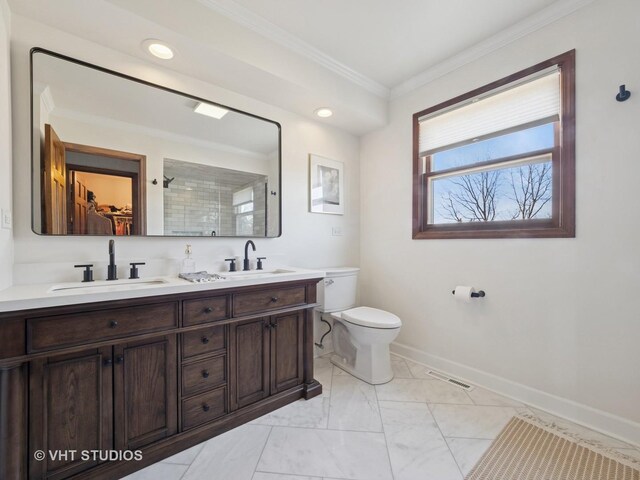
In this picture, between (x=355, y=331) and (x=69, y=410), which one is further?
(x=355, y=331)

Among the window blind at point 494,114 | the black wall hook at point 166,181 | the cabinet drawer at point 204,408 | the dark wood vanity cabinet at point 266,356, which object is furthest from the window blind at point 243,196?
the window blind at point 494,114

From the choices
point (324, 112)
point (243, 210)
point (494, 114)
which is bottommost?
point (243, 210)

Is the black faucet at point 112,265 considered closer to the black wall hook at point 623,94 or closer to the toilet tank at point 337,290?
the toilet tank at point 337,290

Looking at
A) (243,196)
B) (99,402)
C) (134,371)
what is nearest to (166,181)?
(243,196)

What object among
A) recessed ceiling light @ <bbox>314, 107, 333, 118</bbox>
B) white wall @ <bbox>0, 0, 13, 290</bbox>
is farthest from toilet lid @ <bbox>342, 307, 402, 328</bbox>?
white wall @ <bbox>0, 0, 13, 290</bbox>

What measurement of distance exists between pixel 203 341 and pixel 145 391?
1.07 ft

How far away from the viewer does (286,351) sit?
6.21 feet

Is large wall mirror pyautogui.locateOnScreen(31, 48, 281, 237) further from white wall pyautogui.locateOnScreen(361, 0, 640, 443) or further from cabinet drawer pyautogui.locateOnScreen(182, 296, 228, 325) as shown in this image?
white wall pyautogui.locateOnScreen(361, 0, 640, 443)

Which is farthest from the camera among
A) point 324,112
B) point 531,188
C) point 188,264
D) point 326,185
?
point 326,185

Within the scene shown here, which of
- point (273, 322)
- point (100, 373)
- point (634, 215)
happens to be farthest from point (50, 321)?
point (634, 215)

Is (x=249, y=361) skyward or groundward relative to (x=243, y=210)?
groundward

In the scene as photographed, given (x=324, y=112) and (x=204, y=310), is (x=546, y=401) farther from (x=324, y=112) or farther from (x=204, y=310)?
(x=324, y=112)

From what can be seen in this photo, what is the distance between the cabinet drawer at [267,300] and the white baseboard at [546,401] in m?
1.36

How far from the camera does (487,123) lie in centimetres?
213
